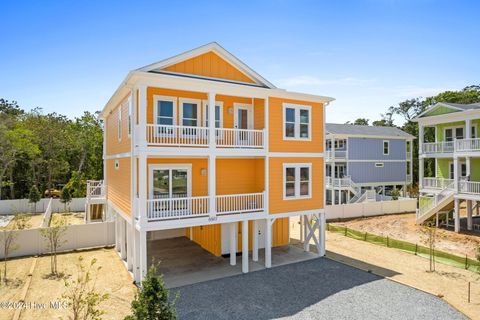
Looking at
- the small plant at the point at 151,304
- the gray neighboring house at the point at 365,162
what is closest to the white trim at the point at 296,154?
the small plant at the point at 151,304

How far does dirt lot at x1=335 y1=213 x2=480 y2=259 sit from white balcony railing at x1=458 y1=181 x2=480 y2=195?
2966mm

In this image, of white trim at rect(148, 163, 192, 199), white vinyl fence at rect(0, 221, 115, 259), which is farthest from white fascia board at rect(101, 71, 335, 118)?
white vinyl fence at rect(0, 221, 115, 259)

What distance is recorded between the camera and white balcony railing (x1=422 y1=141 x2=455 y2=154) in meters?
24.4

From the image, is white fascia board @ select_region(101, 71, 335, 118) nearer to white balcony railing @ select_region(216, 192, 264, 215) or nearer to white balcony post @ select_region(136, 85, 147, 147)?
white balcony post @ select_region(136, 85, 147, 147)

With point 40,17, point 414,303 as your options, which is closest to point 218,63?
point 40,17

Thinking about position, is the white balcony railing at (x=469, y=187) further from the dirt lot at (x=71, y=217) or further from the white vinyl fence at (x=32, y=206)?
the white vinyl fence at (x=32, y=206)

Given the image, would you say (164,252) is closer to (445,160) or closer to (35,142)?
(445,160)

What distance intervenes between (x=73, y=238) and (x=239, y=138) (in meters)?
11.2

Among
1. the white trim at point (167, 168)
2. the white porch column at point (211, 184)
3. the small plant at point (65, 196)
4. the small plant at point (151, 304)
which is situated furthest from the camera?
the small plant at point (65, 196)

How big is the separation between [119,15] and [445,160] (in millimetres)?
26493

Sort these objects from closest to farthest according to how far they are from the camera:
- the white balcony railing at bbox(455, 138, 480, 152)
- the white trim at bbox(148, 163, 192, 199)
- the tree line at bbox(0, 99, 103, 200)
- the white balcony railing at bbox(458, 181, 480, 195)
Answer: the white trim at bbox(148, 163, 192, 199), the white balcony railing at bbox(458, 181, 480, 195), the white balcony railing at bbox(455, 138, 480, 152), the tree line at bbox(0, 99, 103, 200)

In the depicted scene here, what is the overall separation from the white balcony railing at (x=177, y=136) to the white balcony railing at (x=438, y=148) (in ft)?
66.4

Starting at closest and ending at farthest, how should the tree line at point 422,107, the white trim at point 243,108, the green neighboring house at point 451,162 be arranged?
the white trim at point 243,108 → the green neighboring house at point 451,162 → the tree line at point 422,107

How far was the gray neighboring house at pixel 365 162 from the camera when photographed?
31.8m
